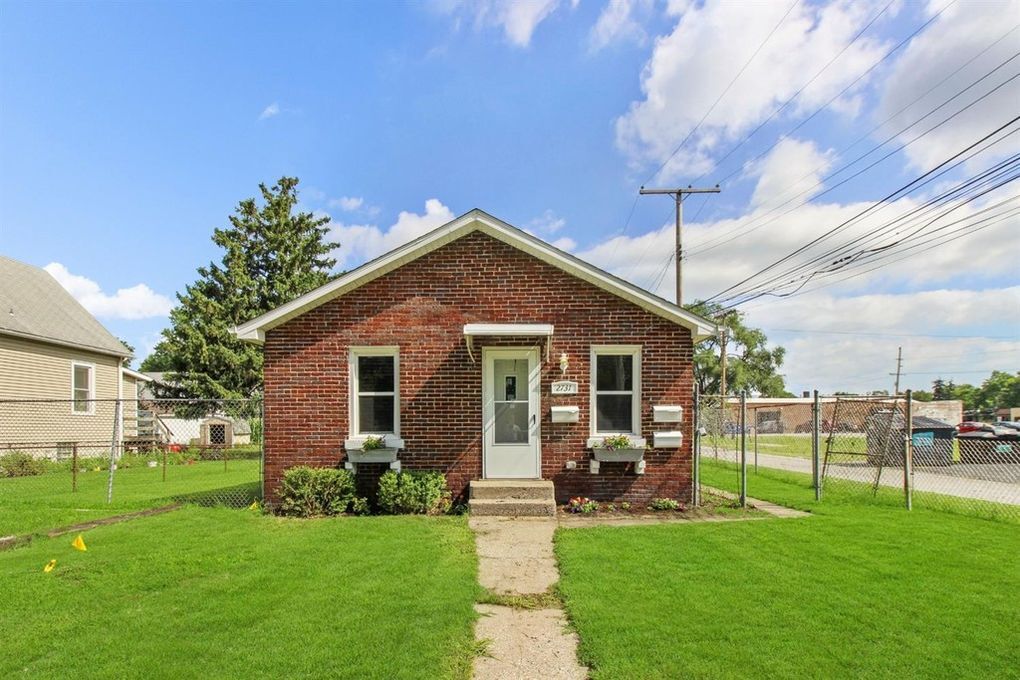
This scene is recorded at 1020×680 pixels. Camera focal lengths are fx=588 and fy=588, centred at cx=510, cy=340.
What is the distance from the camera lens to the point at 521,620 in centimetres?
485

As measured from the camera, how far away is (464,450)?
9.52 meters

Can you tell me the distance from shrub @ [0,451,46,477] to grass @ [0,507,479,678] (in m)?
10.6

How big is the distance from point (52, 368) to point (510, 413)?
16648 millimetres

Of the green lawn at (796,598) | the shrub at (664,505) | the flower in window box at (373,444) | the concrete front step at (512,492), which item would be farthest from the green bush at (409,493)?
the shrub at (664,505)

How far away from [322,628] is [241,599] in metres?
1.15

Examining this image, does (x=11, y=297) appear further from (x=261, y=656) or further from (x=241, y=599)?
(x=261, y=656)

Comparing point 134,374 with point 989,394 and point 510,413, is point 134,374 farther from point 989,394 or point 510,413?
point 989,394

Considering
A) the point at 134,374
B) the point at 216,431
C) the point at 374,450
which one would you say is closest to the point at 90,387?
the point at 134,374

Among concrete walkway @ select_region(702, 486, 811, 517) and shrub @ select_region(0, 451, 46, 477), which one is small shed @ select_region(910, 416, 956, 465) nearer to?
concrete walkway @ select_region(702, 486, 811, 517)

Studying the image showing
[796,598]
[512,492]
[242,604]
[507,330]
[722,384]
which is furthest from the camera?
[722,384]

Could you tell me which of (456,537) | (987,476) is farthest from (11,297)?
(987,476)

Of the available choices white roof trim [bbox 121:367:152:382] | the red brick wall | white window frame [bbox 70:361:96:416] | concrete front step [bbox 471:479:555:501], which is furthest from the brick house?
white roof trim [bbox 121:367:152:382]

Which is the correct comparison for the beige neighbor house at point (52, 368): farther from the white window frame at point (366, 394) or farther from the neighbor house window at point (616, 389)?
the neighbor house window at point (616, 389)

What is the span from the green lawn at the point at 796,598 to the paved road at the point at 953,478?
472 centimetres
